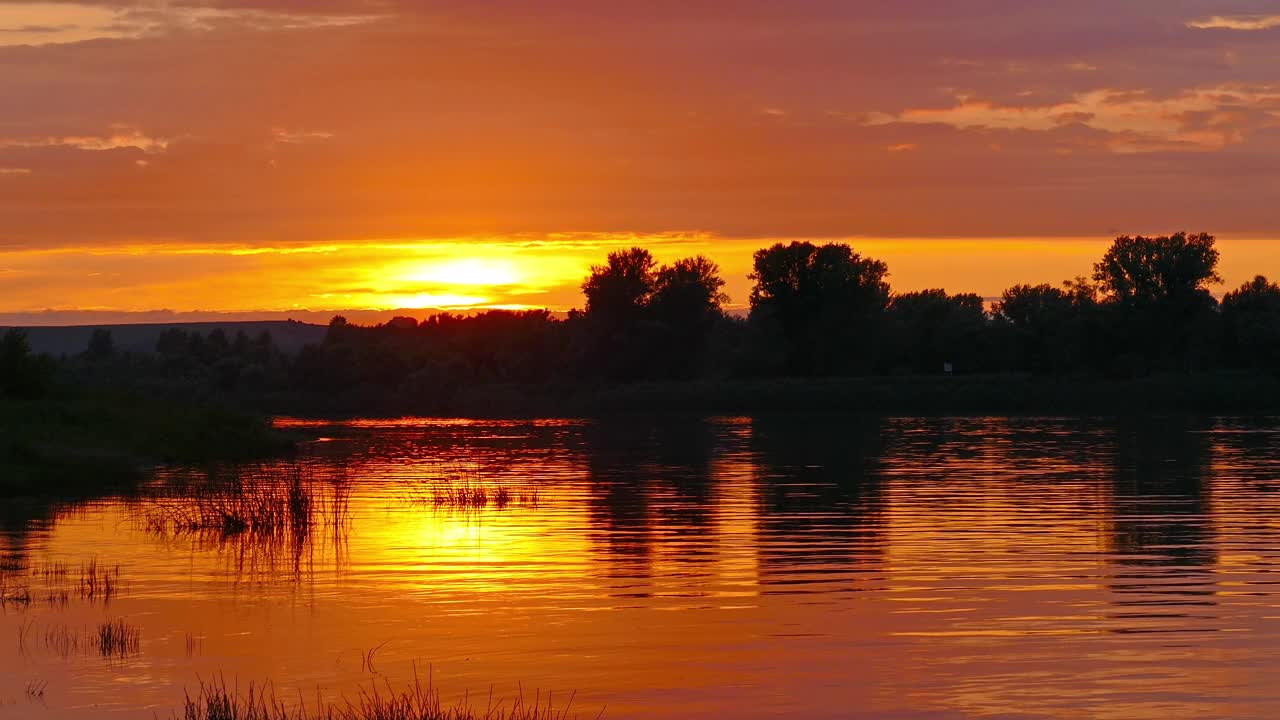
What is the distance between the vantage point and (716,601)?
64.6ft

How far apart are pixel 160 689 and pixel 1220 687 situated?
405 inches

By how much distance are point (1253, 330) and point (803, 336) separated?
33.2m

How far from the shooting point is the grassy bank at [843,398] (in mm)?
101688

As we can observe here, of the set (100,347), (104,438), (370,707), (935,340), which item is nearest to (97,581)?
(370,707)

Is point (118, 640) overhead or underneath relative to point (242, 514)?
underneath

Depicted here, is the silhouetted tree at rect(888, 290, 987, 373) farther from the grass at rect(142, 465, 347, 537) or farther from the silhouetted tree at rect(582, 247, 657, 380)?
the grass at rect(142, 465, 347, 537)

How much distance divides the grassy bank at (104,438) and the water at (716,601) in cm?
534

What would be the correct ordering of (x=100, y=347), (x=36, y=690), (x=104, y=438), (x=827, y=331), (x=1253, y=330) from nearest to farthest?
1. (x=36, y=690)
2. (x=104, y=438)
3. (x=1253, y=330)
4. (x=827, y=331)
5. (x=100, y=347)

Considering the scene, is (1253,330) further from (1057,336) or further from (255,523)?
(255,523)

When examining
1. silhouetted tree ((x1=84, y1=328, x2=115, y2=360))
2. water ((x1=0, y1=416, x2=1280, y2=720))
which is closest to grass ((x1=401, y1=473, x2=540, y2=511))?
water ((x1=0, y1=416, x2=1280, y2=720))

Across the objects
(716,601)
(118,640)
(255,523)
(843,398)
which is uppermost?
(843,398)

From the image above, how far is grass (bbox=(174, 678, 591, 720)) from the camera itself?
506 inches

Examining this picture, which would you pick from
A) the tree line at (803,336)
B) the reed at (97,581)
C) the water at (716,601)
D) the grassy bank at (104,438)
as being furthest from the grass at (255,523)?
the tree line at (803,336)

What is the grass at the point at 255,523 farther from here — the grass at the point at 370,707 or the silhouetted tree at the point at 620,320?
the silhouetted tree at the point at 620,320
